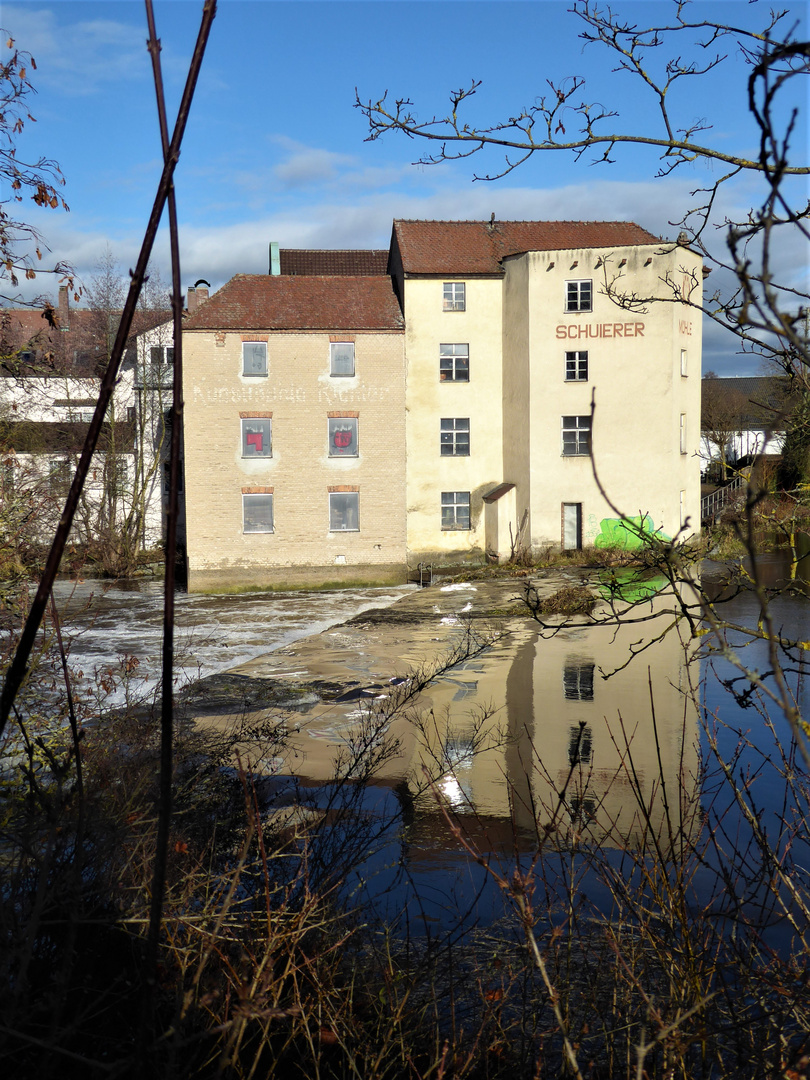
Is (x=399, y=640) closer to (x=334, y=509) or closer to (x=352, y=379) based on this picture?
(x=334, y=509)

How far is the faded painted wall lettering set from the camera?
95.0 feet

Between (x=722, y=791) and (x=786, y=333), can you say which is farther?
(x=722, y=791)

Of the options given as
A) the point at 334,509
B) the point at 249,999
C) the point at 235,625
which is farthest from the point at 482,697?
the point at 334,509

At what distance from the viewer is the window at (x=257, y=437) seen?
29.2 meters

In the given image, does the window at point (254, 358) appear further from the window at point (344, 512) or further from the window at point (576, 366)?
the window at point (576, 366)

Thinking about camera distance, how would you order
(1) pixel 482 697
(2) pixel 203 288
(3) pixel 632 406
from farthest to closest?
(2) pixel 203 288, (3) pixel 632 406, (1) pixel 482 697

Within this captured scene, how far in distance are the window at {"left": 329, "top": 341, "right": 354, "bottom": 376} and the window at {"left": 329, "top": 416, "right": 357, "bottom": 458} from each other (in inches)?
60.8

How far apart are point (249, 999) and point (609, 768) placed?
357 inches

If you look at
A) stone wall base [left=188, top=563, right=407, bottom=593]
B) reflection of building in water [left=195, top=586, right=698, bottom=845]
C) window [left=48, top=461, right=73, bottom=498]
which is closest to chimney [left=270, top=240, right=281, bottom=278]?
stone wall base [left=188, top=563, right=407, bottom=593]

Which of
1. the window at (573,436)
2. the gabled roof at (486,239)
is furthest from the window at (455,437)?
the gabled roof at (486,239)

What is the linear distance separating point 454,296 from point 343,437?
636 centimetres

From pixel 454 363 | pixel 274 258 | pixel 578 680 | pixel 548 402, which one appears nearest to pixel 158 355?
pixel 274 258

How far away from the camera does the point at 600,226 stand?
3253 cm

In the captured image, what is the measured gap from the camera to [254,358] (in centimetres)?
2922
